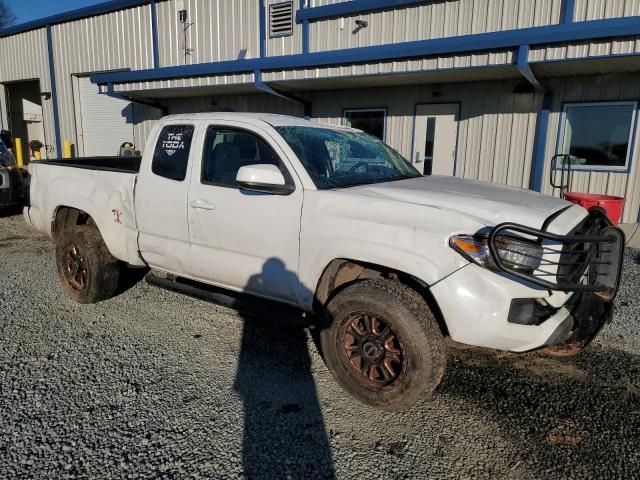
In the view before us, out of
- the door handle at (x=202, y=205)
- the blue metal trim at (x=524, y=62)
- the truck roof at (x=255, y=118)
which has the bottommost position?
the door handle at (x=202, y=205)

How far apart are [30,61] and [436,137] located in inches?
712

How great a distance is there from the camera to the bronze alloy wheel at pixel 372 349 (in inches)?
119

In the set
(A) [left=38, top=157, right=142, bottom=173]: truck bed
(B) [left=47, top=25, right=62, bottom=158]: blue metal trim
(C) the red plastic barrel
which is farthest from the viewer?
(B) [left=47, top=25, right=62, bottom=158]: blue metal trim

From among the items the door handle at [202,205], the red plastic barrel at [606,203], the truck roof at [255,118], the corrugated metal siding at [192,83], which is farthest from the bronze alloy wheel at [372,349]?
the corrugated metal siding at [192,83]

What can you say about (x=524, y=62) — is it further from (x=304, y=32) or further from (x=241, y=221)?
(x=304, y=32)

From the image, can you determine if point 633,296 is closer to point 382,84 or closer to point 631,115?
point 631,115

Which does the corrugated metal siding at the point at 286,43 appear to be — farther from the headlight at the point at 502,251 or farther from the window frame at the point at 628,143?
the headlight at the point at 502,251

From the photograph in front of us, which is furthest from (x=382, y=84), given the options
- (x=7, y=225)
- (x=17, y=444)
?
(x=17, y=444)

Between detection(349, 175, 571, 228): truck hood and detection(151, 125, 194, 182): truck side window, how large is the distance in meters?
1.62

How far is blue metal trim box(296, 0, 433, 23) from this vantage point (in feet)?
38.1

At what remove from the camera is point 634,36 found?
725cm

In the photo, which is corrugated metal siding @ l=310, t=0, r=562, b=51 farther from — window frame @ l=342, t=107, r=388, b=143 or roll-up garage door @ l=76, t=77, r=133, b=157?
roll-up garage door @ l=76, t=77, r=133, b=157

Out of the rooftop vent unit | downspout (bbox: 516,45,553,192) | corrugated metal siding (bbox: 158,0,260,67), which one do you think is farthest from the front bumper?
corrugated metal siding (bbox: 158,0,260,67)

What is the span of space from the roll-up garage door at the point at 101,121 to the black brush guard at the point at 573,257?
1723cm
